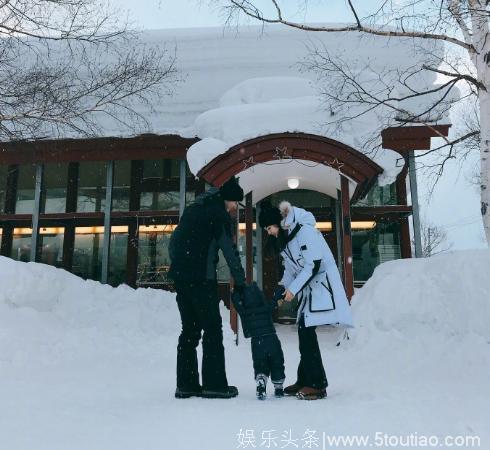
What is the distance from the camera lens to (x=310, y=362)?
348cm

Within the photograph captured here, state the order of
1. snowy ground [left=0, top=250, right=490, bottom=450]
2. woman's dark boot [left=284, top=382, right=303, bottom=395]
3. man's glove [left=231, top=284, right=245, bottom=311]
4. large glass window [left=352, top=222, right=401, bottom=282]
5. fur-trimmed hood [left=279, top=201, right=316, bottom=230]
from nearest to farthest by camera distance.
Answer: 1. snowy ground [left=0, top=250, right=490, bottom=450]
2. man's glove [left=231, top=284, right=245, bottom=311]
3. woman's dark boot [left=284, top=382, right=303, bottom=395]
4. fur-trimmed hood [left=279, top=201, right=316, bottom=230]
5. large glass window [left=352, top=222, right=401, bottom=282]

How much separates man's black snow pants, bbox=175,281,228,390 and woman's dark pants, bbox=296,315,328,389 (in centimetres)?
69

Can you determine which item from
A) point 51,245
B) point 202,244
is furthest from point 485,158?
point 51,245

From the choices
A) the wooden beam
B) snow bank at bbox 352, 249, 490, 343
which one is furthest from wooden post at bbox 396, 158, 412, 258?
the wooden beam

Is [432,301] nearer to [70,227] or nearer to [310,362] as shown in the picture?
[310,362]

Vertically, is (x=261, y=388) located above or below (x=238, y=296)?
below

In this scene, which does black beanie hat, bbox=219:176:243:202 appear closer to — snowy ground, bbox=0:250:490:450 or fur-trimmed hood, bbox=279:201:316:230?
fur-trimmed hood, bbox=279:201:316:230

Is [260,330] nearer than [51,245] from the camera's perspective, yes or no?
Yes

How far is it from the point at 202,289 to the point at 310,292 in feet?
3.13

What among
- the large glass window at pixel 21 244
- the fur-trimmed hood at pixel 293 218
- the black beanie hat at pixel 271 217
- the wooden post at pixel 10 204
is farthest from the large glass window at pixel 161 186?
the fur-trimmed hood at pixel 293 218

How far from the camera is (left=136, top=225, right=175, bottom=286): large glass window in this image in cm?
1107

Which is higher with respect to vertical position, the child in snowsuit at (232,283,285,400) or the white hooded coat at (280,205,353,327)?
the white hooded coat at (280,205,353,327)

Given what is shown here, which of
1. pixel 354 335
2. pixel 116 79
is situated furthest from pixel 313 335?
pixel 116 79

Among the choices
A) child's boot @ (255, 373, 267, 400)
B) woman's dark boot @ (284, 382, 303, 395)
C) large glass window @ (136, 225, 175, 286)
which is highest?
large glass window @ (136, 225, 175, 286)
